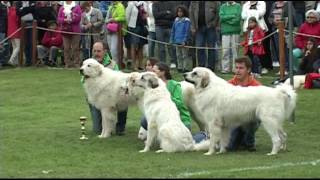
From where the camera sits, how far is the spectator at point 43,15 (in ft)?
76.0

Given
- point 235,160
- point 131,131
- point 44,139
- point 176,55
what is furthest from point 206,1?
point 235,160

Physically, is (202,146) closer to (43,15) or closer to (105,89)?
(105,89)

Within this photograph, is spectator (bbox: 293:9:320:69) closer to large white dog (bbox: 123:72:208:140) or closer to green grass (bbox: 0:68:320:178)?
green grass (bbox: 0:68:320:178)

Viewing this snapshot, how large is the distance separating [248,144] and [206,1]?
10038 mm

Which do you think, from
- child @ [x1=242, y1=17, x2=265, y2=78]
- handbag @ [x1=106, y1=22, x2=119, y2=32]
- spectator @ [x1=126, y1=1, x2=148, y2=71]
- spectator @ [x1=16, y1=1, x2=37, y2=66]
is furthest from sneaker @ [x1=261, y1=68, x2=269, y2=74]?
spectator @ [x1=16, y1=1, x2=37, y2=66]

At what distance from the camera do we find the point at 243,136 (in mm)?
10867

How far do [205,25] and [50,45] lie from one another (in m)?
5.31

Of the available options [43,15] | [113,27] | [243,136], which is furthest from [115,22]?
[243,136]

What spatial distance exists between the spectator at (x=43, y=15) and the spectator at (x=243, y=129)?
1316cm

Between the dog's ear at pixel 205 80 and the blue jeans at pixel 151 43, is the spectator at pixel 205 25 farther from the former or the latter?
the dog's ear at pixel 205 80

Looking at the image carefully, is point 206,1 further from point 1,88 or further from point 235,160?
point 235,160

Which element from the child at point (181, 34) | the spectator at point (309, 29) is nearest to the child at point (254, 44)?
the spectator at point (309, 29)

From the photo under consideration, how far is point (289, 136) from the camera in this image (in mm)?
12094

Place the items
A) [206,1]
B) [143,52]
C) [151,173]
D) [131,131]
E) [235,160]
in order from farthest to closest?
[143,52], [206,1], [131,131], [235,160], [151,173]
